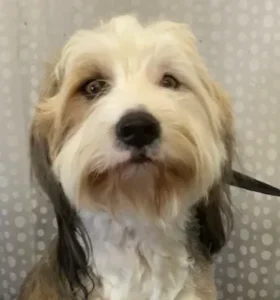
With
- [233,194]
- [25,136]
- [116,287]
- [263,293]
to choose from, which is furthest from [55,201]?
[263,293]

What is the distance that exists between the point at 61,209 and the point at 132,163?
0.19 meters

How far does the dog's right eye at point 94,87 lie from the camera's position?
3.15ft

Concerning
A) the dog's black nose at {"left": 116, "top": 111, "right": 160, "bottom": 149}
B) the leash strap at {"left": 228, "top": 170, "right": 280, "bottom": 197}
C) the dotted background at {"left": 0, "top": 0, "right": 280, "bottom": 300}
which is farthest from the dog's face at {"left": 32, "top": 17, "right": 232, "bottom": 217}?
the dotted background at {"left": 0, "top": 0, "right": 280, "bottom": 300}

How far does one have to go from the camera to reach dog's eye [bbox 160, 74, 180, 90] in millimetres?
985

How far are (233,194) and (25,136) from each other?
42 cm

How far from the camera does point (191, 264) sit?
104 centimetres

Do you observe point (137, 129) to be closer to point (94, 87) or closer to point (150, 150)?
point (150, 150)

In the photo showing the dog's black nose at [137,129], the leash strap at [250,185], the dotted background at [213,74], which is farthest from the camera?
the dotted background at [213,74]

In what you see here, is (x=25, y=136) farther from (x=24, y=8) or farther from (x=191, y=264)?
(x=191, y=264)

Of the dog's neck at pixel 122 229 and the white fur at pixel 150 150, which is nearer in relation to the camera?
the white fur at pixel 150 150

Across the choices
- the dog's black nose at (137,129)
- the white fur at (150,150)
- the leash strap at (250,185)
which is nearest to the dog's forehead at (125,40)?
the white fur at (150,150)

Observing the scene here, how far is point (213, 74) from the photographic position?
136cm

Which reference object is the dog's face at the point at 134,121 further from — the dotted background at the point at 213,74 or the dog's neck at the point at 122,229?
the dotted background at the point at 213,74

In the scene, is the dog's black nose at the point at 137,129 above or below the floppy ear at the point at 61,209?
above
